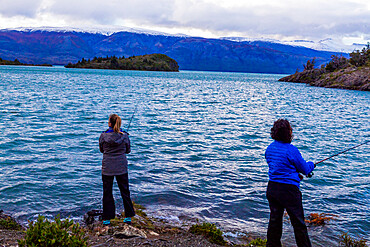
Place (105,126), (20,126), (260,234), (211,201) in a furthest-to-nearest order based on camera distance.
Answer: (105,126) → (20,126) → (211,201) → (260,234)

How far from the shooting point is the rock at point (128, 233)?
823cm

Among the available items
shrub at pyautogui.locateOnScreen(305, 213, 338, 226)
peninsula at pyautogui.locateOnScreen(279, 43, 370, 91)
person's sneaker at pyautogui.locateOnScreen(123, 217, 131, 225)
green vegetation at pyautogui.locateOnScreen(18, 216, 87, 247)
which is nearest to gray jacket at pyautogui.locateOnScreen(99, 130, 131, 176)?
person's sneaker at pyautogui.locateOnScreen(123, 217, 131, 225)

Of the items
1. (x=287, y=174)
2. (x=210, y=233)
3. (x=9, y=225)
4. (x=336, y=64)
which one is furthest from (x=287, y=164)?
(x=336, y=64)

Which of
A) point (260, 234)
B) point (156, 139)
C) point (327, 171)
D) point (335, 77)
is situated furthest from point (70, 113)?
point (335, 77)

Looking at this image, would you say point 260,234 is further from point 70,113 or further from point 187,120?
point 70,113

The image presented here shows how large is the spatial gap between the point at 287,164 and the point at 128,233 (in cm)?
408

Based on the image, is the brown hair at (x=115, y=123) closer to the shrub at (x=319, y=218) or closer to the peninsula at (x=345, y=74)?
the shrub at (x=319, y=218)

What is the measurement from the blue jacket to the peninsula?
111293 mm

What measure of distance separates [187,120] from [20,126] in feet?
46.2

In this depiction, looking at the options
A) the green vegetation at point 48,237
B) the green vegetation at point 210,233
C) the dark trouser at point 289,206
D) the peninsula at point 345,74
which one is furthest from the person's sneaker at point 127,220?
the peninsula at point 345,74

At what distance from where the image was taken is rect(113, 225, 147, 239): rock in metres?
8.23

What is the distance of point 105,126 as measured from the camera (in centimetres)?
2809

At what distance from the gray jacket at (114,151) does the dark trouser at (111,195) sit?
8.1 inches

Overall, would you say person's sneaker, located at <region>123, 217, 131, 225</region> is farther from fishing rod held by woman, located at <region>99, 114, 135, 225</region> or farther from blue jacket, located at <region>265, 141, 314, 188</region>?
blue jacket, located at <region>265, 141, 314, 188</region>
